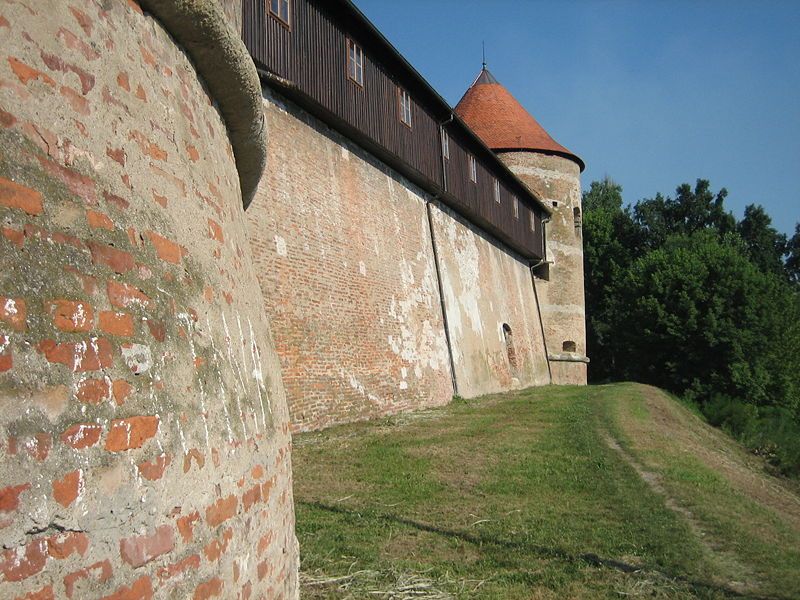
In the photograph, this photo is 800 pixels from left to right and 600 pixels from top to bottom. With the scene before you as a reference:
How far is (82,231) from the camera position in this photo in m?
2.26

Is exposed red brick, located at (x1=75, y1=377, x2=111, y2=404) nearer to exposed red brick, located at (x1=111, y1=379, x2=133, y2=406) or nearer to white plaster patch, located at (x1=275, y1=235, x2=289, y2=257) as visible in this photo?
exposed red brick, located at (x1=111, y1=379, x2=133, y2=406)

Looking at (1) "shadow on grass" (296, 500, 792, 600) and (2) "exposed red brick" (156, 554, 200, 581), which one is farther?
(1) "shadow on grass" (296, 500, 792, 600)

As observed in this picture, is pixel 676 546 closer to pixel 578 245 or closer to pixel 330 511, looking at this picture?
pixel 330 511

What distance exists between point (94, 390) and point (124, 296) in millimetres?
376

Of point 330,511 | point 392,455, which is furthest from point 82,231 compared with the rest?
point 392,455

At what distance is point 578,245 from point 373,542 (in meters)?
25.0

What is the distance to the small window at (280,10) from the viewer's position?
1084 centimetres

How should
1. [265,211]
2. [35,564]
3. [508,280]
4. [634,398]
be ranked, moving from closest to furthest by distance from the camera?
[35,564], [265,211], [634,398], [508,280]

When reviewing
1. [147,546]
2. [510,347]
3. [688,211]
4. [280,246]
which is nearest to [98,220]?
[147,546]

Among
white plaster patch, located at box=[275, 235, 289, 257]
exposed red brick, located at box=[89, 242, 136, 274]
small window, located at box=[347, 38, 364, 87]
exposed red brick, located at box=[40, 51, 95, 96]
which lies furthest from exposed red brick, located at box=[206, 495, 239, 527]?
small window, located at box=[347, 38, 364, 87]

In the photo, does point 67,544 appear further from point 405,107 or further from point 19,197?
point 405,107

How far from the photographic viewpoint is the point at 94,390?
7.02 ft

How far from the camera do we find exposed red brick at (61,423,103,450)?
6.62 ft

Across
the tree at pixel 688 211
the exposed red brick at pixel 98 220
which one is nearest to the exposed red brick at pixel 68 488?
the exposed red brick at pixel 98 220
